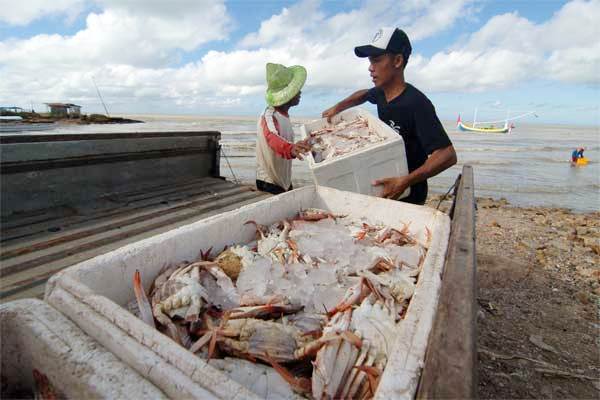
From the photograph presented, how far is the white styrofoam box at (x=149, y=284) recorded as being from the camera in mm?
925

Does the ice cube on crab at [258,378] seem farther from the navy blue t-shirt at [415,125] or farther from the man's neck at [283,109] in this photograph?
the man's neck at [283,109]

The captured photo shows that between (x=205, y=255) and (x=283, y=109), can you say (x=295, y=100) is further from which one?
(x=205, y=255)

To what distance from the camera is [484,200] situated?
36.7 ft

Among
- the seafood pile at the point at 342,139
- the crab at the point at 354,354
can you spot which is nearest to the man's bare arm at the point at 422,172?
the seafood pile at the point at 342,139

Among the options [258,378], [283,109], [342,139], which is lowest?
[258,378]

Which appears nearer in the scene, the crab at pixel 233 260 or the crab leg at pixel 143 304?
the crab leg at pixel 143 304

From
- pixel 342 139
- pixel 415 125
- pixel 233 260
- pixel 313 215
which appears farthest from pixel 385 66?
pixel 233 260

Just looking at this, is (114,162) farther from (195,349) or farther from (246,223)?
(195,349)

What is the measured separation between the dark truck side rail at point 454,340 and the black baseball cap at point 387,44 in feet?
7.57

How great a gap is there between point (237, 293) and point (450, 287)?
37.4 inches

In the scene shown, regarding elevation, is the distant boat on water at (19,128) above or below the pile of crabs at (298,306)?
above

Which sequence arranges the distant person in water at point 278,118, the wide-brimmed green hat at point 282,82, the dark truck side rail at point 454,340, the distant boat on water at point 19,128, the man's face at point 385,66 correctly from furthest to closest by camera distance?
the distant boat on water at point 19,128
the wide-brimmed green hat at point 282,82
the distant person in water at point 278,118
the man's face at point 385,66
the dark truck side rail at point 454,340

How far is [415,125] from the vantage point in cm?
335

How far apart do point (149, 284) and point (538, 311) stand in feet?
15.6
